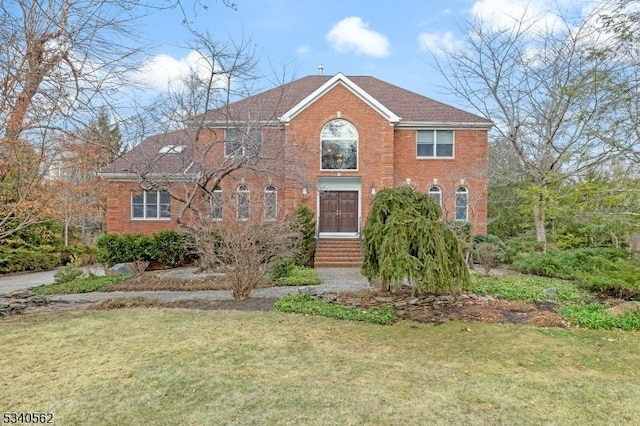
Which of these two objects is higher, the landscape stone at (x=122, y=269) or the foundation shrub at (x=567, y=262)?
the foundation shrub at (x=567, y=262)

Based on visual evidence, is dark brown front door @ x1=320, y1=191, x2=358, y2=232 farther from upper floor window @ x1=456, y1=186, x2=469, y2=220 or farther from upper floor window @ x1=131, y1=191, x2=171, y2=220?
upper floor window @ x1=131, y1=191, x2=171, y2=220

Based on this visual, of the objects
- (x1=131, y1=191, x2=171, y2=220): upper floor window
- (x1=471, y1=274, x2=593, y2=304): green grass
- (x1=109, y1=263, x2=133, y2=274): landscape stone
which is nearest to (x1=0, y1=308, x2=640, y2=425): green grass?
(x1=471, y1=274, x2=593, y2=304): green grass

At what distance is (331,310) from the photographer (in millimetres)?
7840

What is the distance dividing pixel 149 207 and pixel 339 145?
30.8 feet

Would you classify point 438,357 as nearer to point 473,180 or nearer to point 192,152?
point 192,152

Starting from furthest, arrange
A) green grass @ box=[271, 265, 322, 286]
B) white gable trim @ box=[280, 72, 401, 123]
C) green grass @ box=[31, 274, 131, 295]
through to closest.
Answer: white gable trim @ box=[280, 72, 401, 123] < green grass @ box=[271, 265, 322, 286] < green grass @ box=[31, 274, 131, 295]

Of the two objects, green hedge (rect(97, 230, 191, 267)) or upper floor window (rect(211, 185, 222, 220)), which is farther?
green hedge (rect(97, 230, 191, 267))

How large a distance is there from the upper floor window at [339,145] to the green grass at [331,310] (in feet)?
35.2

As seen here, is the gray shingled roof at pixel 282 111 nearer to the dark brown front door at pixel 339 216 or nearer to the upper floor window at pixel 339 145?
the upper floor window at pixel 339 145

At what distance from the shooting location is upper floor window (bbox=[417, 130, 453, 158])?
62.8 feet

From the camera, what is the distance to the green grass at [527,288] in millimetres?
9039

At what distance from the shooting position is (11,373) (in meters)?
4.74

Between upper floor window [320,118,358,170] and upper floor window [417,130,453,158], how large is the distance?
314 centimetres

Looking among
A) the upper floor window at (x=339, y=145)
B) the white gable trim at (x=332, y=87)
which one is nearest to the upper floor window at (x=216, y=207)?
the white gable trim at (x=332, y=87)
